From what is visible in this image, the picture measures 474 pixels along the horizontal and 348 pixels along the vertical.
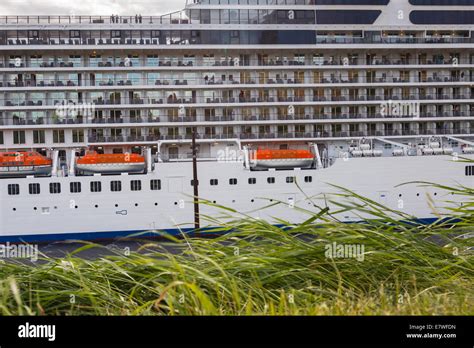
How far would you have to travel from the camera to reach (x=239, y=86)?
4.05 meters

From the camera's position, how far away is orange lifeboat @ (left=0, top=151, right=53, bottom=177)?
4.14m

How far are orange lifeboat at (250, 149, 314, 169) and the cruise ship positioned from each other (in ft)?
0.04

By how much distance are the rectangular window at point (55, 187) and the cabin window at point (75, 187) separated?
0.12 metres

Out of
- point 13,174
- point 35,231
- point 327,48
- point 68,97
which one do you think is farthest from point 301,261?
point 35,231

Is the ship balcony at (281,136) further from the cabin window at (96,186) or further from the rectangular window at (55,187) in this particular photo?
the rectangular window at (55,187)

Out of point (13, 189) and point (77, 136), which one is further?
point (13, 189)

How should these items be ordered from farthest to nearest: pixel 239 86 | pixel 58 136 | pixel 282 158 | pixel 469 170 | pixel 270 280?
1. pixel 469 170
2. pixel 282 158
3. pixel 239 86
4. pixel 58 136
5. pixel 270 280

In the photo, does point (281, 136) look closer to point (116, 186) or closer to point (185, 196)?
A: point (185, 196)

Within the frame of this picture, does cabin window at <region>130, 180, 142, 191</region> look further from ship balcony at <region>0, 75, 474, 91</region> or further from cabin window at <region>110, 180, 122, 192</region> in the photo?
ship balcony at <region>0, 75, 474, 91</region>

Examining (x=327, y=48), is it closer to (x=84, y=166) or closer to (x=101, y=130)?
(x=101, y=130)

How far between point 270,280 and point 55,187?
3.74m

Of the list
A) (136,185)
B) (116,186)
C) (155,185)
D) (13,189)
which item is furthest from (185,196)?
(13,189)

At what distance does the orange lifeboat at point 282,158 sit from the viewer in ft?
13.9

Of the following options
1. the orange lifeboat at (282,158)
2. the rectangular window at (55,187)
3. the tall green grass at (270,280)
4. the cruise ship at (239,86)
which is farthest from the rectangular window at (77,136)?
the tall green grass at (270,280)
